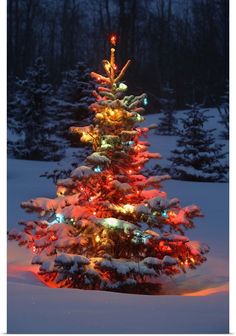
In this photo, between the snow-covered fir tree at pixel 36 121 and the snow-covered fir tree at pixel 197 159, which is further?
the snow-covered fir tree at pixel 36 121

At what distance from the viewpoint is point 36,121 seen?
18594 millimetres

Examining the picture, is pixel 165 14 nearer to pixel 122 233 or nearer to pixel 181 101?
pixel 181 101

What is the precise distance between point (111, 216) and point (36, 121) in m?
12.8

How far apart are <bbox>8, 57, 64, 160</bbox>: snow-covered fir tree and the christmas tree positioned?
39.3ft

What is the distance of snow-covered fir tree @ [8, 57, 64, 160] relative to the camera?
18266 millimetres

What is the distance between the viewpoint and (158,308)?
4.78 metres

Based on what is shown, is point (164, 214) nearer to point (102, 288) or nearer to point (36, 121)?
point (102, 288)

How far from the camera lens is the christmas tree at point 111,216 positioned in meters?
5.88

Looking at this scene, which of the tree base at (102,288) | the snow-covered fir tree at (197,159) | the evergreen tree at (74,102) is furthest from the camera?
the evergreen tree at (74,102)

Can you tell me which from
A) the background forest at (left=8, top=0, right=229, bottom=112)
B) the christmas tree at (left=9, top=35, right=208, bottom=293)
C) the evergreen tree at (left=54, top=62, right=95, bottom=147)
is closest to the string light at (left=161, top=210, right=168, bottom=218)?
the christmas tree at (left=9, top=35, right=208, bottom=293)

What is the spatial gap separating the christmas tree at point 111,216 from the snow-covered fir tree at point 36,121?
39.3 feet

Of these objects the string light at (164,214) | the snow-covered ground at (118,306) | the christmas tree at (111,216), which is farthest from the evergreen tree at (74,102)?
the string light at (164,214)

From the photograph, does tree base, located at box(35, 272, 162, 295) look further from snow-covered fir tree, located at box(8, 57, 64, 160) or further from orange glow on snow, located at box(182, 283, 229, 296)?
snow-covered fir tree, located at box(8, 57, 64, 160)

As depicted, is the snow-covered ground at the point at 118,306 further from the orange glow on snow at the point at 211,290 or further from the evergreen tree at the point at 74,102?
the evergreen tree at the point at 74,102
